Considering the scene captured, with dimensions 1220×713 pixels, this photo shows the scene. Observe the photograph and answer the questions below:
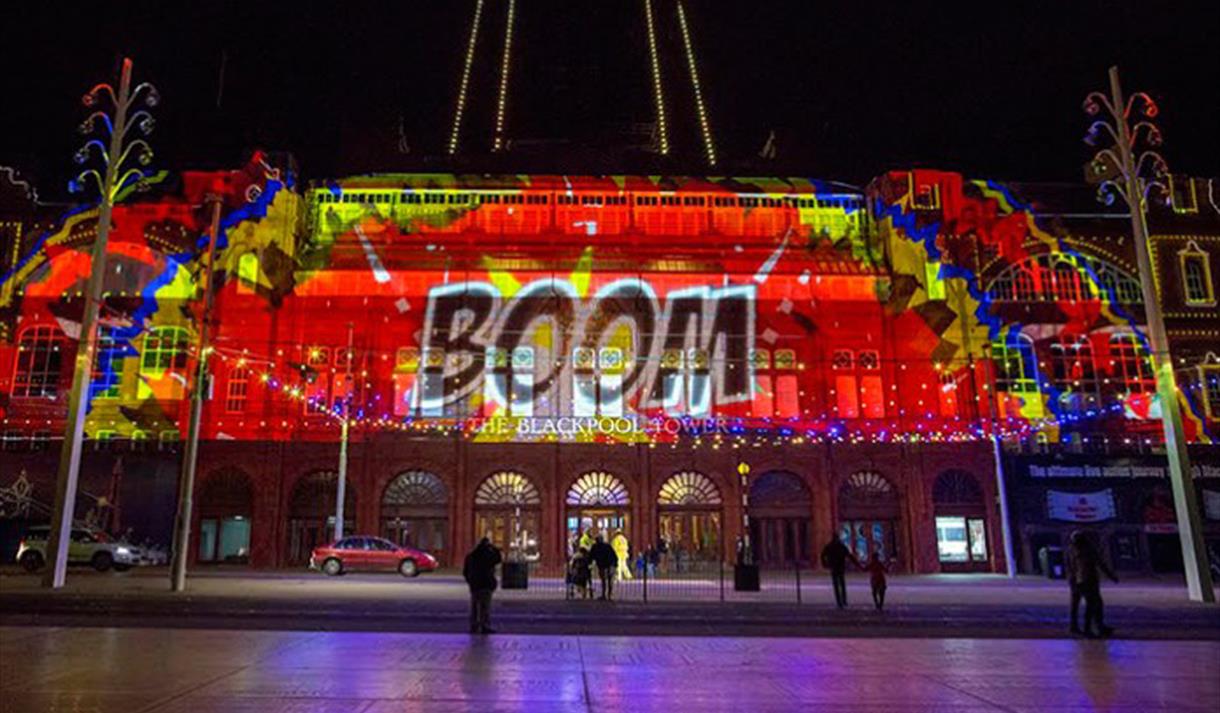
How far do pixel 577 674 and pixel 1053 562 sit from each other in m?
26.4

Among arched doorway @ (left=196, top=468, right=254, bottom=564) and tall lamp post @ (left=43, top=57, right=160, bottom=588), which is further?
arched doorway @ (left=196, top=468, right=254, bottom=564)

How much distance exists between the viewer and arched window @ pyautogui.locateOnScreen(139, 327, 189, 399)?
34906mm

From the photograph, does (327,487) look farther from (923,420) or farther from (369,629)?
(923,420)

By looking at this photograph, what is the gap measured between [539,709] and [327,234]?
1298 inches

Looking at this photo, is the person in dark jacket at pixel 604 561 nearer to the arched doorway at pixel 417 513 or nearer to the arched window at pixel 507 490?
the arched window at pixel 507 490

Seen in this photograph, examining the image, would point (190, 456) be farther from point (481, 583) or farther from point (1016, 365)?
point (1016, 365)

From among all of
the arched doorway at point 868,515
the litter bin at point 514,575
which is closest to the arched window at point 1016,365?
the arched doorway at point 868,515

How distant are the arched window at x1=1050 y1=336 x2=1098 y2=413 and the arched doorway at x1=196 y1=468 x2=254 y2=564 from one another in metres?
34.4

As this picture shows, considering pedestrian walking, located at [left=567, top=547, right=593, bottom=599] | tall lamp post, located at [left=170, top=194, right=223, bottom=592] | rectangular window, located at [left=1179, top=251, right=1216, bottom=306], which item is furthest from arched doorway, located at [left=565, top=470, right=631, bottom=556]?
rectangular window, located at [left=1179, top=251, right=1216, bottom=306]

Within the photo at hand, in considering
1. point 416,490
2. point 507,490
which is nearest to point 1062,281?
point 507,490

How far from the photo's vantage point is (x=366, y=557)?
2992 centimetres

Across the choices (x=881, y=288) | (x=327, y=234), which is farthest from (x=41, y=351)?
Result: (x=881, y=288)

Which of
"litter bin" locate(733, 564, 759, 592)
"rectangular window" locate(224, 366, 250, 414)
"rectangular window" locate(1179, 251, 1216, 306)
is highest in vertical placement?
"rectangular window" locate(1179, 251, 1216, 306)

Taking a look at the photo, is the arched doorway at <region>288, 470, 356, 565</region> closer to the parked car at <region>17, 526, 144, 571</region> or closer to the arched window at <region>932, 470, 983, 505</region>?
the parked car at <region>17, 526, 144, 571</region>
